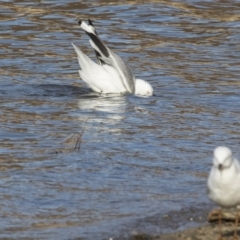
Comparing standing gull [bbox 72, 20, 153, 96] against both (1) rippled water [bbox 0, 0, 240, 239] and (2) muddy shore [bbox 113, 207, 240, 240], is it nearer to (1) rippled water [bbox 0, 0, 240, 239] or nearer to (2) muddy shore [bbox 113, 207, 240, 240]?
(1) rippled water [bbox 0, 0, 240, 239]

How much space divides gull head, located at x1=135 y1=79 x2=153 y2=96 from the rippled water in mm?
97

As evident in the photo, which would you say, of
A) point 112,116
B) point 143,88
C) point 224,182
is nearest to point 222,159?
point 224,182

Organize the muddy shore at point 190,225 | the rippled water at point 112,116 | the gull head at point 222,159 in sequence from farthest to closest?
the rippled water at point 112,116, the muddy shore at point 190,225, the gull head at point 222,159

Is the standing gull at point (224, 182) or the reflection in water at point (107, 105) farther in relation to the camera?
the reflection in water at point (107, 105)

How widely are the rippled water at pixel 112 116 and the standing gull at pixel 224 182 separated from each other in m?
0.46

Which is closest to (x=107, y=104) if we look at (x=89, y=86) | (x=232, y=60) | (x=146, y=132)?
(x=89, y=86)

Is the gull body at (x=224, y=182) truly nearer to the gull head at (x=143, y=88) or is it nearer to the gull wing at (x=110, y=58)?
the gull head at (x=143, y=88)

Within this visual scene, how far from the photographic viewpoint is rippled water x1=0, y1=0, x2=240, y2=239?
5.83 meters

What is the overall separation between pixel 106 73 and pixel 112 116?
51.9 inches

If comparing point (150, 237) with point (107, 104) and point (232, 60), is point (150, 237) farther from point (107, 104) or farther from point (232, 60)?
point (232, 60)

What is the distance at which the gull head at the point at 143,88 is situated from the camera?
963cm

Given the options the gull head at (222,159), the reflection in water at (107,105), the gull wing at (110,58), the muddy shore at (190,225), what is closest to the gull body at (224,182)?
the gull head at (222,159)

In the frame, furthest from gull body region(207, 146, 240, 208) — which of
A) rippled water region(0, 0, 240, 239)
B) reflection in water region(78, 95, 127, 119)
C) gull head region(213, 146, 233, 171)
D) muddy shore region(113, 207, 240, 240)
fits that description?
reflection in water region(78, 95, 127, 119)

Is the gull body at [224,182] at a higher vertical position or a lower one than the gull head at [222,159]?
lower
